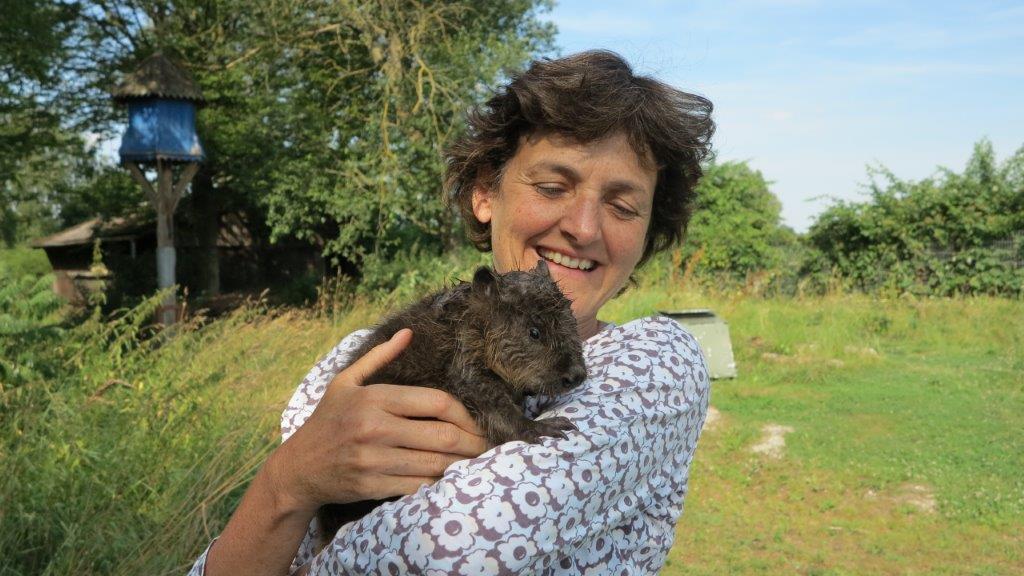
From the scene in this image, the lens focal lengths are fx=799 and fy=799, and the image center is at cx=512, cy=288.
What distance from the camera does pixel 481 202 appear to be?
10.8ft

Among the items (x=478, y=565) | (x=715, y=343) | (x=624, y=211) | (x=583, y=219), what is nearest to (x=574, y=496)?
(x=478, y=565)

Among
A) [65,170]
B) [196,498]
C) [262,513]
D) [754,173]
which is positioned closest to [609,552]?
[262,513]

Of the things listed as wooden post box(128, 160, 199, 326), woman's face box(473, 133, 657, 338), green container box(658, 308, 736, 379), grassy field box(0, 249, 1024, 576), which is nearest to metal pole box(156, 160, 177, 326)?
wooden post box(128, 160, 199, 326)

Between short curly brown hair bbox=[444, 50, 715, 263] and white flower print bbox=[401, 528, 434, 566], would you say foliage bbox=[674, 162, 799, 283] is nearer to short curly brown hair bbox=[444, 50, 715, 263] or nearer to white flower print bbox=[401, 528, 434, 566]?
short curly brown hair bbox=[444, 50, 715, 263]

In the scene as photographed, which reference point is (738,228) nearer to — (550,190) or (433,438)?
(550,190)

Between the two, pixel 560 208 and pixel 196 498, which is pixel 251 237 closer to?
pixel 196 498

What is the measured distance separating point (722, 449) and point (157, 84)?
34.0ft

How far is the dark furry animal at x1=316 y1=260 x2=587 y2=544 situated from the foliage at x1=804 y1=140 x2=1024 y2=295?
829 inches

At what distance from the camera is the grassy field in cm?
456

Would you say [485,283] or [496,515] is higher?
[485,283]

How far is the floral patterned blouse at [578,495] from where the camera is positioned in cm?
169

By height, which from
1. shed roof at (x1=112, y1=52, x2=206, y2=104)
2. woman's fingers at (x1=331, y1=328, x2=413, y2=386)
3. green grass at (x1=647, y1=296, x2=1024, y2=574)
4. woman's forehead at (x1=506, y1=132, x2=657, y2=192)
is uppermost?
shed roof at (x1=112, y1=52, x2=206, y2=104)

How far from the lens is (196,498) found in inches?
187

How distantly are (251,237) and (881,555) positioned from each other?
31.5 meters
